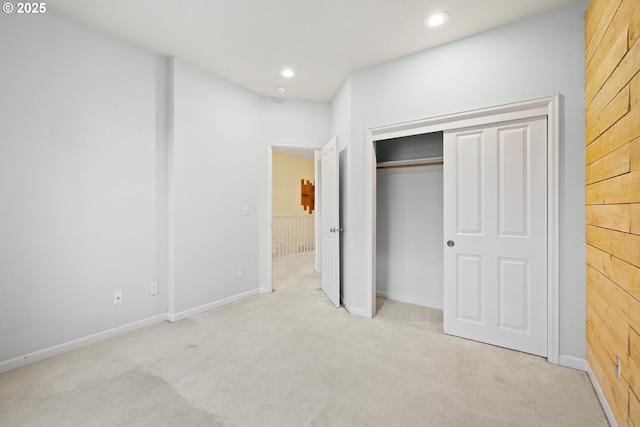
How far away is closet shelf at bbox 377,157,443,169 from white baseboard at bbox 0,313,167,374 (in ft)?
9.90

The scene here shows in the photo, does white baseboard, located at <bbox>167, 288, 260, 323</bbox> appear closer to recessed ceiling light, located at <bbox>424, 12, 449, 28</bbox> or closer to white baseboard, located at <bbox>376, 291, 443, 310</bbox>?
white baseboard, located at <bbox>376, 291, 443, 310</bbox>

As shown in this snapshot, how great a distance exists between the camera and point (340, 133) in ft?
11.5

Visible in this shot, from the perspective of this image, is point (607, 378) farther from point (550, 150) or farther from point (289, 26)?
point (289, 26)

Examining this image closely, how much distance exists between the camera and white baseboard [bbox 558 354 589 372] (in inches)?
79.7

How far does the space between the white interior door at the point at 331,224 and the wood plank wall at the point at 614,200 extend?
215 cm

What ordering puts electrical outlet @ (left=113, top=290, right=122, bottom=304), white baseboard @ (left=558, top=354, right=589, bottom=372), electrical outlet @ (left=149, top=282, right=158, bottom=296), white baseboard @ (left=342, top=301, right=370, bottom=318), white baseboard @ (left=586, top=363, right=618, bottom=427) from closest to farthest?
1. white baseboard @ (left=586, top=363, right=618, bottom=427)
2. white baseboard @ (left=558, top=354, right=589, bottom=372)
3. electrical outlet @ (left=113, top=290, right=122, bottom=304)
4. electrical outlet @ (left=149, top=282, right=158, bottom=296)
5. white baseboard @ (left=342, top=301, right=370, bottom=318)

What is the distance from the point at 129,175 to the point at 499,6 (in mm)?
3400

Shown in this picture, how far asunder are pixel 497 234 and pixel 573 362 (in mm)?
1027

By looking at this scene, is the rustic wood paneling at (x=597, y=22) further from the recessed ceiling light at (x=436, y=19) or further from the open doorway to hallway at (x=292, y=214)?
the open doorway to hallway at (x=292, y=214)

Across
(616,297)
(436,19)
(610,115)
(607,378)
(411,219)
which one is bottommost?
(607,378)

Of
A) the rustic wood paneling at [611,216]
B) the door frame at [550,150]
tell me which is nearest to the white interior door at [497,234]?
the door frame at [550,150]

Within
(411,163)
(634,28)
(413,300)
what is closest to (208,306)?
(413,300)

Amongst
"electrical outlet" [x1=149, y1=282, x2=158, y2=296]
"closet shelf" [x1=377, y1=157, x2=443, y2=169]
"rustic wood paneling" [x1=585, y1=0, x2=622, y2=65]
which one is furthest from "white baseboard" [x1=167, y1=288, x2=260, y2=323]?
"rustic wood paneling" [x1=585, y1=0, x2=622, y2=65]

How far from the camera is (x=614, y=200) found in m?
1.53
